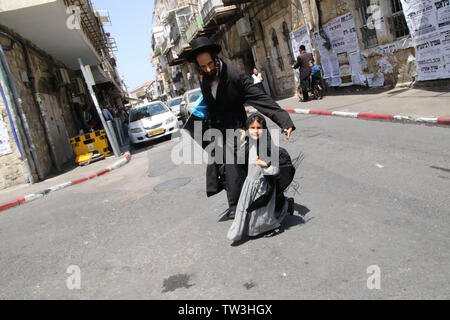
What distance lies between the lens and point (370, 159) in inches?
221

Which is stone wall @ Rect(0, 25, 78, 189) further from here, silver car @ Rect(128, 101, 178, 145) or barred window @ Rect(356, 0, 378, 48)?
barred window @ Rect(356, 0, 378, 48)

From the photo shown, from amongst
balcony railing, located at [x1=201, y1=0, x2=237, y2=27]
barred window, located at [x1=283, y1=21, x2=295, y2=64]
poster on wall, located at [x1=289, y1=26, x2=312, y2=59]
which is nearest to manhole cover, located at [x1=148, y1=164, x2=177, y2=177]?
poster on wall, located at [x1=289, y1=26, x2=312, y2=59]

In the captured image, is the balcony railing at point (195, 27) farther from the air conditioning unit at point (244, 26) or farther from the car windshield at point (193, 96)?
the car windshield at point (193, 96)

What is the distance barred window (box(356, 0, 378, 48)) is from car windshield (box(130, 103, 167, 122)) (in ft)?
26.6

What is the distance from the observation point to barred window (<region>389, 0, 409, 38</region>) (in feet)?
36.2

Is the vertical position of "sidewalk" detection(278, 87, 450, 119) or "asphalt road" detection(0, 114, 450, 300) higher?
"sidewalk" detection(278, 87, 450, 119)

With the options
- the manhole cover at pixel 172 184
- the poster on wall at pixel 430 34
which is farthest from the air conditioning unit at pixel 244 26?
the manhole cover at pixel 172 184

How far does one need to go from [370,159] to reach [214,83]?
10.1 ft

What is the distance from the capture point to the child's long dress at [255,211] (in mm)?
3484

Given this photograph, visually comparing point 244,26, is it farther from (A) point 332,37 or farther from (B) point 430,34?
(B) point 430,34

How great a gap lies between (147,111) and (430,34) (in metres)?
10.4

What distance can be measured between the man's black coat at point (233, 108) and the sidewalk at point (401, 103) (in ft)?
16.2

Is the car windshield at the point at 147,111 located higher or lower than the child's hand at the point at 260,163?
higher
